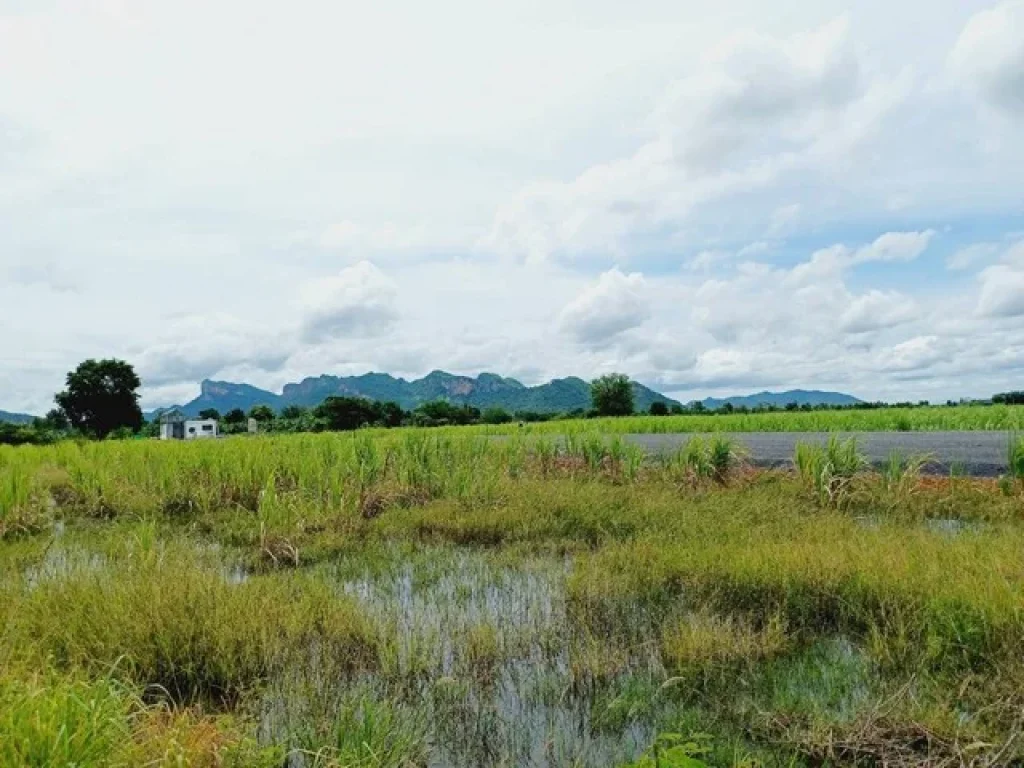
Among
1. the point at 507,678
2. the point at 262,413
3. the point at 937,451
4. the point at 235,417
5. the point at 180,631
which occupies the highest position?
the point at 262,413

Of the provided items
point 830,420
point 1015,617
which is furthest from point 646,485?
point 830,420

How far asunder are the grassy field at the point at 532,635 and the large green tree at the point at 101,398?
56.2m

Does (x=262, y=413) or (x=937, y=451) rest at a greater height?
(x=262, y=413)

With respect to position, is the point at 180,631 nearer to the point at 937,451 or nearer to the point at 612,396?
the point at 937,451

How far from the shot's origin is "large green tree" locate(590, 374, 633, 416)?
66.9 metres

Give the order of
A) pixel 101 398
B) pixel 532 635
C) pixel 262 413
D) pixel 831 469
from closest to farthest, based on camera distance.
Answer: pixel 532 635 < pixel 831 469 < pixel 101 398 < pixel 262 413

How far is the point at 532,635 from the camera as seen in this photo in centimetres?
410

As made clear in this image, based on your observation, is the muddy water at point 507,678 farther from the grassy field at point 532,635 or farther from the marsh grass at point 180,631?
the marsh grass at point 180,631

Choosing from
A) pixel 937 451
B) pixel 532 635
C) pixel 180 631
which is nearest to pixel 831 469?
pixel 937 451

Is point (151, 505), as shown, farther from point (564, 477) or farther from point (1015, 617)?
point (1015, 617)

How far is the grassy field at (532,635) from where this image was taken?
2.74 meters

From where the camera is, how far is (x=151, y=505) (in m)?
9.61

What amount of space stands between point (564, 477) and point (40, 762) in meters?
9.92

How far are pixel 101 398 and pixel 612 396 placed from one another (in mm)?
46048
